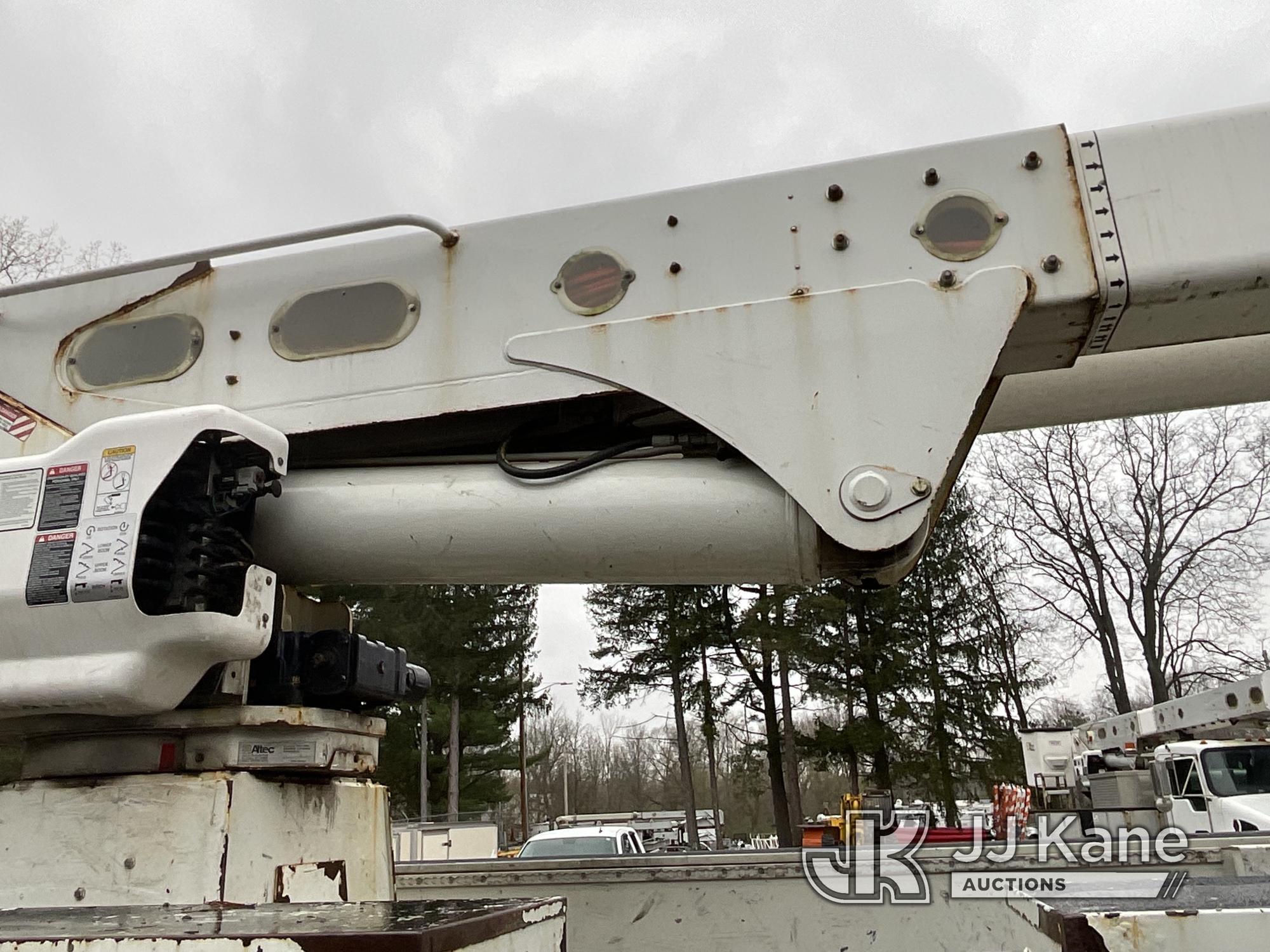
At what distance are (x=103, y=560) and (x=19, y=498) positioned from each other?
0.43 m

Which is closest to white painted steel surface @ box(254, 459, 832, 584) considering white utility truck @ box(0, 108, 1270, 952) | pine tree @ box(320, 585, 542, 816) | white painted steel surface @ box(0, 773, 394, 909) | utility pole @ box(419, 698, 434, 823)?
white utility truck @ box(0, 108, 1270, 952)

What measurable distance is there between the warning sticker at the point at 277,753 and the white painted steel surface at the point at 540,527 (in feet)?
1.82

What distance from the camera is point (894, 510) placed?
271 cm

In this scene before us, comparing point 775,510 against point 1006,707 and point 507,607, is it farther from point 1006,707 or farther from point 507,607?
point 507,607

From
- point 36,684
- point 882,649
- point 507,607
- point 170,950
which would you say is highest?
point 507,607

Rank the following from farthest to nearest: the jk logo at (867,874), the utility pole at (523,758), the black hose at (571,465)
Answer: the utility pole at (523,758)
the jk logo at (867,874)
the black hose at (571,465)

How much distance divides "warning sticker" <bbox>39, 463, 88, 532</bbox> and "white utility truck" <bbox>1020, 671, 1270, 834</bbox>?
9.15 m

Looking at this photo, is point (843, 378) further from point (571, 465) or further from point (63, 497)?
point (63, 497)

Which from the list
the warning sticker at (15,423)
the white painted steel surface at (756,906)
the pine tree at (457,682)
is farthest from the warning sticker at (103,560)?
the pine tree at (457,682)

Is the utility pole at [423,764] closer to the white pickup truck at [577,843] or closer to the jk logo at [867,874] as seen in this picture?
the white pickup truck at [577,843]

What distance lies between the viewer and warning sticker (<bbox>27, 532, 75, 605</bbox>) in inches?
108

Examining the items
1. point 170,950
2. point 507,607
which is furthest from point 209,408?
point 507,607

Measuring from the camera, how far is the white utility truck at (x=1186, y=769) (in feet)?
34.9

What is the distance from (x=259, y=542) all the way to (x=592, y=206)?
1.49 meters
